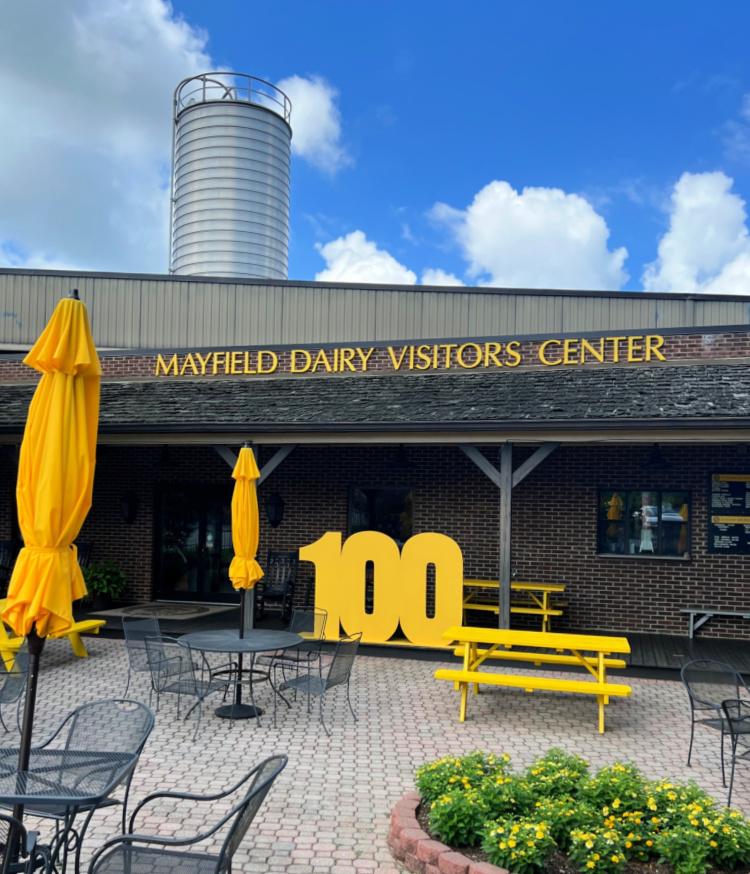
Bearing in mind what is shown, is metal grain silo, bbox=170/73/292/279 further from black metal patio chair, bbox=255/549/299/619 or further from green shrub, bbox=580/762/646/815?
green shrub, bbox=580/762/646/815

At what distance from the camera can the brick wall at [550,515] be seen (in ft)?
37.0

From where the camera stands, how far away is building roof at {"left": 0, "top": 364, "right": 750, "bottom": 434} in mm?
9367

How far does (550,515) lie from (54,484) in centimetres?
890

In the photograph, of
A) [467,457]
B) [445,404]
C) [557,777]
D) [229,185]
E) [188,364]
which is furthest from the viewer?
[229,185]

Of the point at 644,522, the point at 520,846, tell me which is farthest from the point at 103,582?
the point at 520,846

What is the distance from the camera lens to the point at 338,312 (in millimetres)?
17516

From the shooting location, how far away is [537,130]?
138 feet

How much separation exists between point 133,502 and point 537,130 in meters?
35.2

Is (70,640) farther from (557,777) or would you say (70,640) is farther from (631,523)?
(631,523)

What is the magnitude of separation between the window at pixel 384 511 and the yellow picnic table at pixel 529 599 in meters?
1.40

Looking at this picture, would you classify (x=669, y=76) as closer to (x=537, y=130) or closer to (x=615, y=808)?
(x=537, y=130)

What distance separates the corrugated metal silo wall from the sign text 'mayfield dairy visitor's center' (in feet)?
11.4

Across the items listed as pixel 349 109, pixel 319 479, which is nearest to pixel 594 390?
pixel 319 479

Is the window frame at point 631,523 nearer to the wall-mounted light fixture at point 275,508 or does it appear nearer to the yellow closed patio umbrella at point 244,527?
the wall-mounted light fixture at point 275,508
